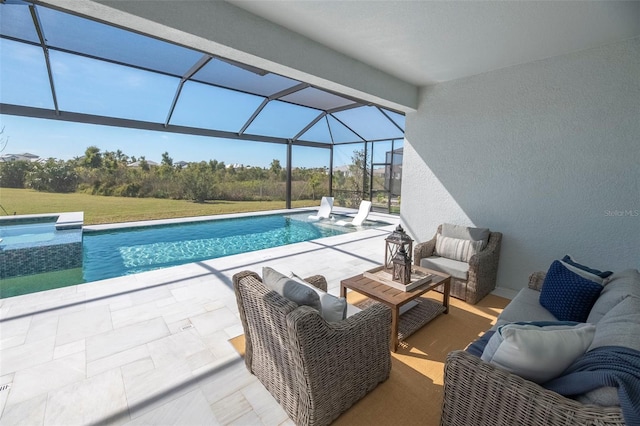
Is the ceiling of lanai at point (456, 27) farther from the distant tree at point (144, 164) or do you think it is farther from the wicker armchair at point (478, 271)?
the distant tree at point (144, 164)

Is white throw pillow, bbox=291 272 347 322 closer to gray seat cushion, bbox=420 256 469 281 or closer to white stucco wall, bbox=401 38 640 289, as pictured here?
gray seat cushion, bbox=420 256 469 281

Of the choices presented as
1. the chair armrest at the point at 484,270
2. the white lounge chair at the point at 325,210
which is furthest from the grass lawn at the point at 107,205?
the chair armrest at the point at 484,270

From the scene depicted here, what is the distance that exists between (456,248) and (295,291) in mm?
3070

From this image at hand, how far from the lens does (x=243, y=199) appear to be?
51.6ft

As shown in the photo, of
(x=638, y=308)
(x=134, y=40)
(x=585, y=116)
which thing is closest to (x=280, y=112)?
(x=134, y=40)

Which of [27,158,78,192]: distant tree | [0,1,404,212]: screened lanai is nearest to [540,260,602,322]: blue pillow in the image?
[0,1,404,212]: screened lanai

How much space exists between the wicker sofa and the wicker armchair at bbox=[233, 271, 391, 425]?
592 mm

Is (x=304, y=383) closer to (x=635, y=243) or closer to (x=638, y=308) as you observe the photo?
(x=638, y=308)

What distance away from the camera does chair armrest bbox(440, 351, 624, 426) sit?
1.10 m

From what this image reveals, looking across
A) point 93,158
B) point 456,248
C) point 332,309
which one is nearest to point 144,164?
point 93,158

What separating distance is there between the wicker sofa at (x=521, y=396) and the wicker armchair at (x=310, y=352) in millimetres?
592

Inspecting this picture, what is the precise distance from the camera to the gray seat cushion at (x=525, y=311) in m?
2.32

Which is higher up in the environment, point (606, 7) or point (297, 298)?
point (606, 7)

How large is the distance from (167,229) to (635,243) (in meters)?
10.4
